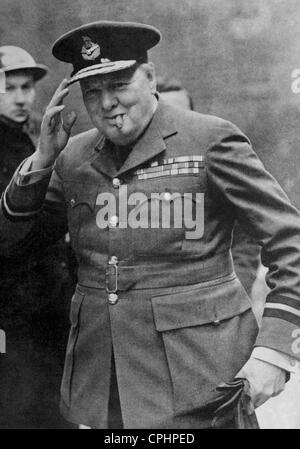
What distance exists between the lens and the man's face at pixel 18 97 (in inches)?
56.8

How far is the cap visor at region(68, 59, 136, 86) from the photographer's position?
3.65 feet

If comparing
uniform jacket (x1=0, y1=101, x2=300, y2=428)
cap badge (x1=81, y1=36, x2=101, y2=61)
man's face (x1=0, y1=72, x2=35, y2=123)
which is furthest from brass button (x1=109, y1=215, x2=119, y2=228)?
man's face (x1=0, y1=72, x2=35, y2=123)

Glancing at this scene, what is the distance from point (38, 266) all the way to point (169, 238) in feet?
1.57

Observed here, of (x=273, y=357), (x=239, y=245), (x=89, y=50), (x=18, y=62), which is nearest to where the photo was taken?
(x=273, y=357)

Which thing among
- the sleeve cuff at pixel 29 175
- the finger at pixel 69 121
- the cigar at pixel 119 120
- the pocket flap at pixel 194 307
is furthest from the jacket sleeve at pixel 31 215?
the pocket flap at pixel 194 307

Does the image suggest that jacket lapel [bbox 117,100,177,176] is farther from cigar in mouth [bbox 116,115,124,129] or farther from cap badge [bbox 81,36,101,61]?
cap badge [bbox 81,36,101,61]

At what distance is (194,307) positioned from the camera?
1128 mm

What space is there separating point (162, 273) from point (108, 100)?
0.35 meters

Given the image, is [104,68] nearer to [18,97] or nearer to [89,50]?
[89,50]

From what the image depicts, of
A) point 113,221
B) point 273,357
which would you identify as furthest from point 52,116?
point 273,357

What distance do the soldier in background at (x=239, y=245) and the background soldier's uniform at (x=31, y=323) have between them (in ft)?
1.13

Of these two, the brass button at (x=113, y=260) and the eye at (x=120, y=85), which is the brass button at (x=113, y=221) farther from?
the eye at (x=120, y=85)
